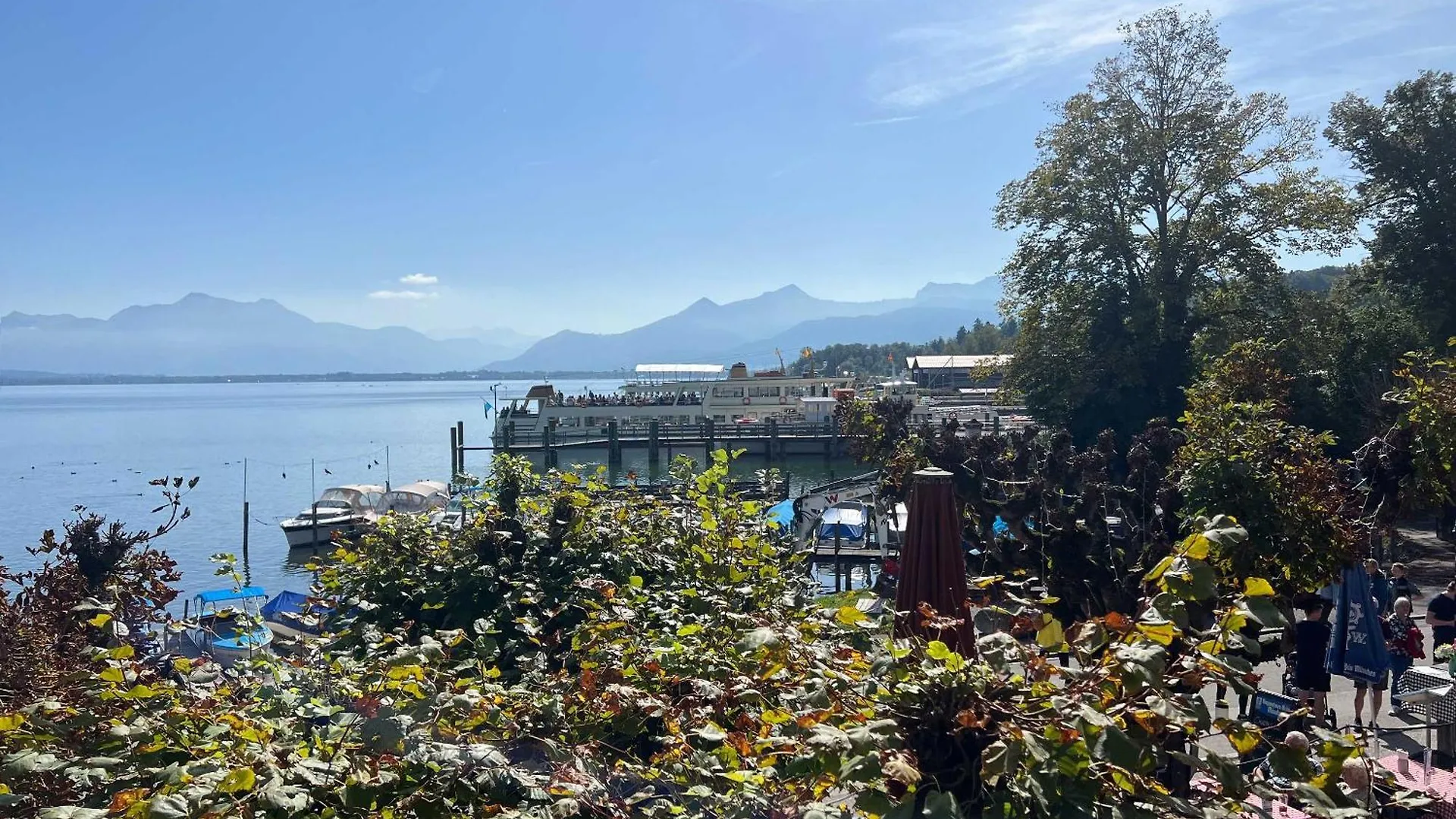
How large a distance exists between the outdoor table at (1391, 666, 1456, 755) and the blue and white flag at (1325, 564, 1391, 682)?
37 centimetres

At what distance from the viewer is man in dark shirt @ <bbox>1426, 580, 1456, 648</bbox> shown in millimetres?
9531

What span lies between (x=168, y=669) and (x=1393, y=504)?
38.9ft

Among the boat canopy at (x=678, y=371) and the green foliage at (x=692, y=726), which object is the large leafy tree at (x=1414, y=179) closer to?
the green foliage at (x=692, y=726)

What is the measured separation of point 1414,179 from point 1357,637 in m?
22.5

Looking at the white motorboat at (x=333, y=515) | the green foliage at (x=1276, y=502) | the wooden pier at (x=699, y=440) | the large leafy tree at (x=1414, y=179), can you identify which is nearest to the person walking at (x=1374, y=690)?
the green foliage at (x=1276, y=502)

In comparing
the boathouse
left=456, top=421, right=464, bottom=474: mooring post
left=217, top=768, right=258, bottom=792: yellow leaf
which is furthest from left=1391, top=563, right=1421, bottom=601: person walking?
the boathouse

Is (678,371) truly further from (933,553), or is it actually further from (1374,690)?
(933,553)

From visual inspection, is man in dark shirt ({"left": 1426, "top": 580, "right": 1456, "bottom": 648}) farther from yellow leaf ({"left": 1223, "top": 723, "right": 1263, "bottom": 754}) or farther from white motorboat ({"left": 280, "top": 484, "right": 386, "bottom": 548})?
white motorboat ({"left": 280, "top": 484, "right": 386, "bottom": 548})

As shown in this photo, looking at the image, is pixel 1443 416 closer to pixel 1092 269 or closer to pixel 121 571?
pixel 121 571

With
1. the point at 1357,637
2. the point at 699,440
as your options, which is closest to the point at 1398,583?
the point at 1357,637

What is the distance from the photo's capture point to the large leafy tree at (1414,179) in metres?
24.6

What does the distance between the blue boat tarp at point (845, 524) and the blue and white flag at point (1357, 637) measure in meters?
14.3

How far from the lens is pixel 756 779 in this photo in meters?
2.58

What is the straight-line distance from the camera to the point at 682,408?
62312mm
